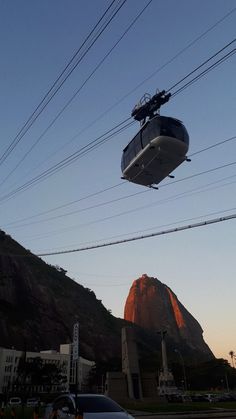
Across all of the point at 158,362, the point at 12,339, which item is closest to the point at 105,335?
the point at 158,362

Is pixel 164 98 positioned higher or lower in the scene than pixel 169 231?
higher

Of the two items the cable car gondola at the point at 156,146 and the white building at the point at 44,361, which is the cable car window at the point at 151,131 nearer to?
the cable car gondola at the point at 156,146

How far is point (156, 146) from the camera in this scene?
926 inches

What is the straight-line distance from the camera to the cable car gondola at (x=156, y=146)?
2333cm

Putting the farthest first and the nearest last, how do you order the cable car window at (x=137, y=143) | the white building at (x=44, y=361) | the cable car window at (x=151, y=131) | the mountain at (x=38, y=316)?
1. the mountain at (x=38, y=316)
2. the white building at (x=44, y=361)
3. the cable car window at (x=137, y=143)
4. the cable car window at (x=151, y=131)

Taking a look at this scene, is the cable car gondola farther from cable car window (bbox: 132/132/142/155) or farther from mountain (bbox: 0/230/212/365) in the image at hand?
mountain (bbox: 0/230/212/365)

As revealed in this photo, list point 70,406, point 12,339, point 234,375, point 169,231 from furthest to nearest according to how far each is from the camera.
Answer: point 234,375, point 12,339, point 169,231, point 70,406

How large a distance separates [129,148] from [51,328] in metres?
153

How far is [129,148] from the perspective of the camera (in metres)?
27.0

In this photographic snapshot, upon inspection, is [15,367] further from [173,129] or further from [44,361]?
[173,129]

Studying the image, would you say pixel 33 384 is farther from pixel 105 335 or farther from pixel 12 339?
pixel 105 335

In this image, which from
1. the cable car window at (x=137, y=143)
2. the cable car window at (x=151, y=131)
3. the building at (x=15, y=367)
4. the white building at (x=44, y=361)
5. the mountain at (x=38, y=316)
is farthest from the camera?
the mountain at (x=38, y=316)

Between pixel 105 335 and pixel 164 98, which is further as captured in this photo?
pixel 105 335

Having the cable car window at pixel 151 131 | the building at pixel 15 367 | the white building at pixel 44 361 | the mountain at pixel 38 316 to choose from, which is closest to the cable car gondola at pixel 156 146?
the cable car window at pixel 151 131
